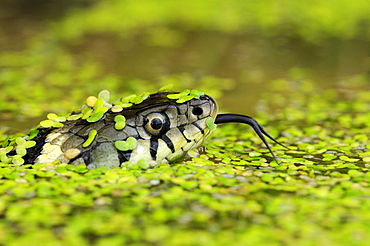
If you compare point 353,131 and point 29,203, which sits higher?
point 353,131

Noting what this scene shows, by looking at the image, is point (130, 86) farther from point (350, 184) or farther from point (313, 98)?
point (350, 184)

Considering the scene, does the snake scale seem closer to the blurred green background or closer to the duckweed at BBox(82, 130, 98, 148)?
the duckweed at BBox(82, 130, 98, 148)

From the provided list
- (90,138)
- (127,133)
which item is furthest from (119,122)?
(90,138)

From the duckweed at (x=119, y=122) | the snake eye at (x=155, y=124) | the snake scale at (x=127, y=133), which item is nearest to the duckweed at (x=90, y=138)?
the snake scale at (x=127, y=133)

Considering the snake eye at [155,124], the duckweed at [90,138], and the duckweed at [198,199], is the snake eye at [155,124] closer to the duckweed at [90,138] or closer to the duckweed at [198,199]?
the duckweed at [198,199]

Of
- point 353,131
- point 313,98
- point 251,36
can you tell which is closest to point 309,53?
point 251,36

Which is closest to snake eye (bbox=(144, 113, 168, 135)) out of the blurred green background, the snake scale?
the snake scale

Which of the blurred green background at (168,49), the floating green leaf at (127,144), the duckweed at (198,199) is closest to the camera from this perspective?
the duckweed at (198,199)
